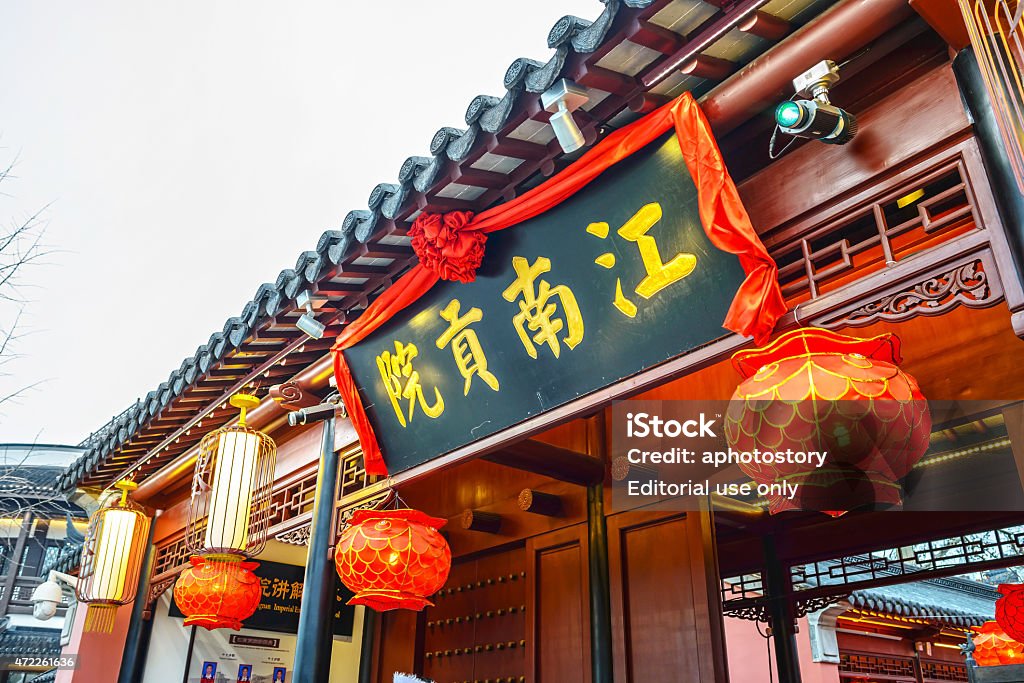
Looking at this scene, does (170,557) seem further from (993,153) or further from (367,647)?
(993,153)

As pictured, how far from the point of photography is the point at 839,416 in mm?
2896

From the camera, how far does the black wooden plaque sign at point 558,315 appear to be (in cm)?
357

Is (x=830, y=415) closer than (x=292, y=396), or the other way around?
(x=830, y=415)

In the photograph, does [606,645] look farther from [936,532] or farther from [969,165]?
[969,165]

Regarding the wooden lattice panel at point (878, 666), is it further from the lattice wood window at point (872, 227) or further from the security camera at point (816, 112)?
the security camera at point (816, 112)

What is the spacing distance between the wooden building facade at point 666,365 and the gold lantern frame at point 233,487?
455 millimetres

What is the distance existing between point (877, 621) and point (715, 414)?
30.0 ft

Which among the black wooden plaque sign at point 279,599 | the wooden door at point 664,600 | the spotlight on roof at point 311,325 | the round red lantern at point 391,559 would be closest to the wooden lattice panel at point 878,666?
the wooden door at point 664,600

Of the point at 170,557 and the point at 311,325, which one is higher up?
the point at 311,325

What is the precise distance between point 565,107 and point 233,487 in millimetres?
4147

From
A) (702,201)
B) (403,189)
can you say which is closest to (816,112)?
(702,201)

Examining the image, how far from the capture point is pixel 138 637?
9156 millimetres

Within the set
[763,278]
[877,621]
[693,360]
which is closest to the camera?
[763,278]

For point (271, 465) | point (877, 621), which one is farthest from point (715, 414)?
point (877, 621)
